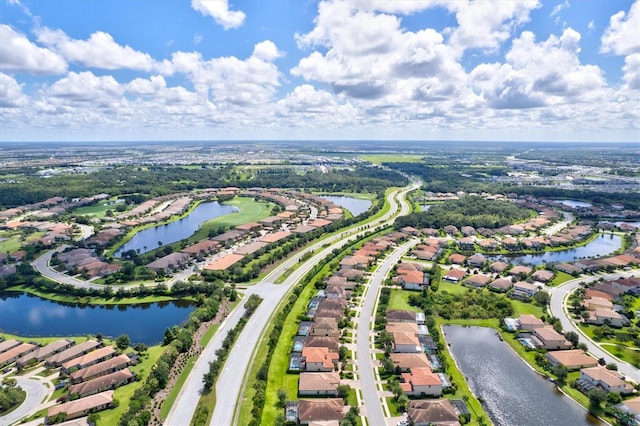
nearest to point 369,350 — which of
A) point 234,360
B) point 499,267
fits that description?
point 234,360

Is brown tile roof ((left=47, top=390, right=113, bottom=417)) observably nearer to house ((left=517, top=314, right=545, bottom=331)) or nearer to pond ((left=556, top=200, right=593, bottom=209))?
house ((left=517, top=314, right=545, bottom=331))

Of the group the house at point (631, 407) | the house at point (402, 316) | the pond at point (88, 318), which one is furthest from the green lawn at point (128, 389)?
the house at point (631, 407)

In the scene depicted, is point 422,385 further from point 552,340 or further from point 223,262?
point 223,262

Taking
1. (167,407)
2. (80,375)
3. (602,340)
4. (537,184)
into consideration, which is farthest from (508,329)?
(537,184)

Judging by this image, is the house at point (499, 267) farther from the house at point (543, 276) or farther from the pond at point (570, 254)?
the pond at point (570, 254)

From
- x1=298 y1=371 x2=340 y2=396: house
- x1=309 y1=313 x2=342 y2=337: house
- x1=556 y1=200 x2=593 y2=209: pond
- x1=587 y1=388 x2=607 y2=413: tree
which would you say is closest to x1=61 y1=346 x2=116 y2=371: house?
x1=298 y1=371 x2=340 y2=396: house

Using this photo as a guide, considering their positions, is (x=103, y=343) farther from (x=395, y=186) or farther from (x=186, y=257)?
(x=395, y=186)
